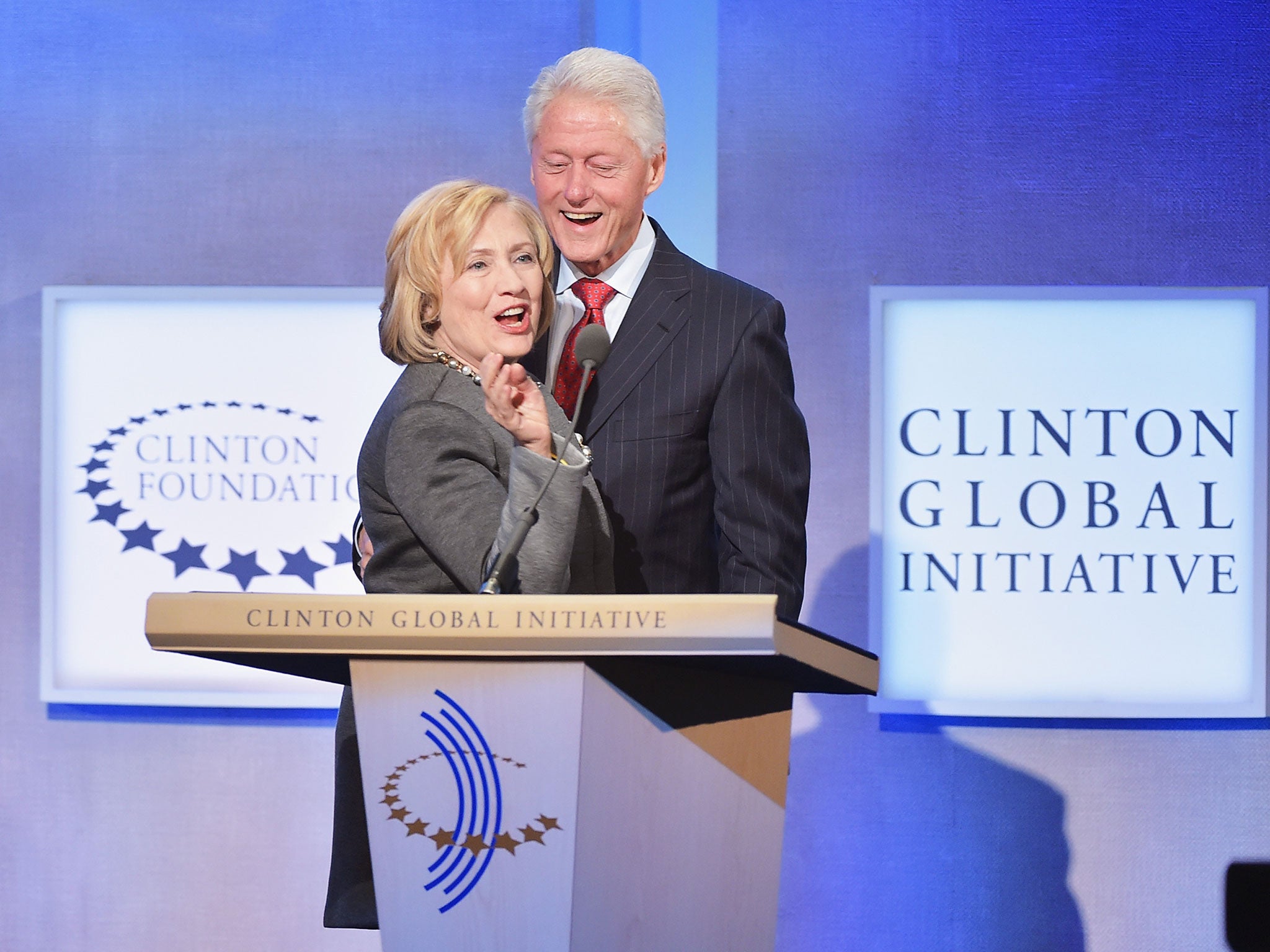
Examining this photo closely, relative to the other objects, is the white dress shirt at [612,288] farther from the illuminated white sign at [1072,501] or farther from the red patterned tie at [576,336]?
the illuminated white sign at [1072,501]

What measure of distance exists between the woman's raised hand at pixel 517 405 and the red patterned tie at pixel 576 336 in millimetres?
505

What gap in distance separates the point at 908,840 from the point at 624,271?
1762 mm

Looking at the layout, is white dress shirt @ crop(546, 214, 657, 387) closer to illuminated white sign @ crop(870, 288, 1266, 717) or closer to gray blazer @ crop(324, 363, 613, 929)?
gray blazer @ crop(324, 363, 613, 929)

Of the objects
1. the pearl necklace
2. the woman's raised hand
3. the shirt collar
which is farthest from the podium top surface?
the shirt collar

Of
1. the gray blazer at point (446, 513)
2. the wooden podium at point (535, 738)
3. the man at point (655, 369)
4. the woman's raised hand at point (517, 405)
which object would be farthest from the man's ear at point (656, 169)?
the wooden podium at point (535, 738)

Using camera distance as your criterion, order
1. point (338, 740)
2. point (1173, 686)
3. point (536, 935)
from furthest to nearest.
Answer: point (1173, 686) → point (338, 740) → point (536, 935)

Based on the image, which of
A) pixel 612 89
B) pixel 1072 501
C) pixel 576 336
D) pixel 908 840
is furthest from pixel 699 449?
pixel 908 840

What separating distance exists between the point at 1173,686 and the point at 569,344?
6.23 feet

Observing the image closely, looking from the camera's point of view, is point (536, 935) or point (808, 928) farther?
point (808, 928)

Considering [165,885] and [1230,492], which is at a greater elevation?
[1230,492]

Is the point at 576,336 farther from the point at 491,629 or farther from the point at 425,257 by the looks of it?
the point at 491,629

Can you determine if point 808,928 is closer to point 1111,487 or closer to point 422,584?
point 1111,487

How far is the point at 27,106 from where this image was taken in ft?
11.5

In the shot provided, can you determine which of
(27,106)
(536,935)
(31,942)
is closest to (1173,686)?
(536,935)
